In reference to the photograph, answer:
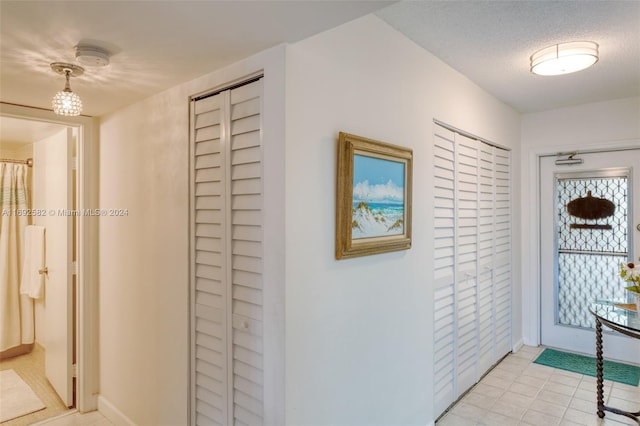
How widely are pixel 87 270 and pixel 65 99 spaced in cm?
149

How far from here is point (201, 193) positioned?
191 centimetres

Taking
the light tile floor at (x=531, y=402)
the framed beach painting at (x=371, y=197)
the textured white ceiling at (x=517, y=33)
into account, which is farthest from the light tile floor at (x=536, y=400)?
the textured white ceiling at (x=517, y=33)

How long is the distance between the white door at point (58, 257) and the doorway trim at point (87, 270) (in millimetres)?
76

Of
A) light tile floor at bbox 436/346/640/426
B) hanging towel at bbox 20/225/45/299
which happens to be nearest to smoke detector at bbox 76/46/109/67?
hanging towel at bbox 20/225/45/299

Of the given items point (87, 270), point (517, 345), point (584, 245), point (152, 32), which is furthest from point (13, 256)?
point (584, 245)

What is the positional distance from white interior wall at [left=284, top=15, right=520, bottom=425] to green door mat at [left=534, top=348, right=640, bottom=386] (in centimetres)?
182

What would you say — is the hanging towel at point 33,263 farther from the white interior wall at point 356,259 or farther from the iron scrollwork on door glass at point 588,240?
the iron scrollwork on door glass at point 588,240

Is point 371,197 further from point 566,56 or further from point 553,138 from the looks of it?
point 553,138

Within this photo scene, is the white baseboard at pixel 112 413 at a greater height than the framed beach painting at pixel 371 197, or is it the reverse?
the framed beach painting at pixel 371 197

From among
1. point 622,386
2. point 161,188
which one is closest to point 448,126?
point 161,188

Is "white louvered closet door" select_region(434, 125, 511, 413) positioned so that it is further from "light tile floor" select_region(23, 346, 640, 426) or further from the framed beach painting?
the framed beach painting

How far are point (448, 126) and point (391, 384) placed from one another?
1.67m

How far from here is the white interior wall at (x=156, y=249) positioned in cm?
151

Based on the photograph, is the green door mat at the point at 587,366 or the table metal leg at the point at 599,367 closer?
the table metal leg at the point at 599,367
